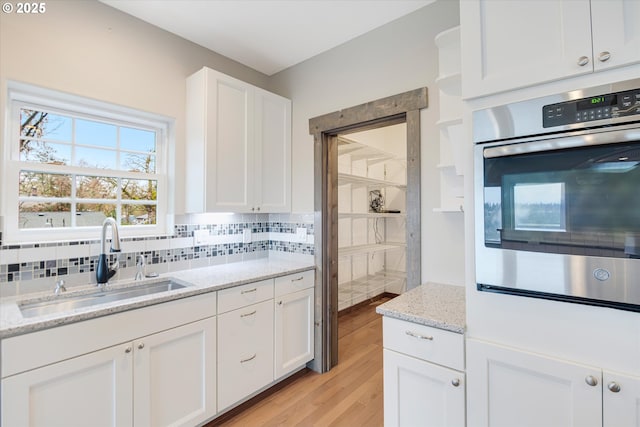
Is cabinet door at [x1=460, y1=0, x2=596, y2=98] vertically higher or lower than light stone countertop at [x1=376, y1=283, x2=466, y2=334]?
higher

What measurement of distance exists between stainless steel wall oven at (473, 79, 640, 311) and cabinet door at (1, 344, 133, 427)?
5.71ft

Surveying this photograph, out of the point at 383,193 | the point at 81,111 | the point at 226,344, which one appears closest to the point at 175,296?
the point at 226,344

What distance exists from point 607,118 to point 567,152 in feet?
0.46

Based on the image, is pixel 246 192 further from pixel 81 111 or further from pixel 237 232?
pixel 81 111

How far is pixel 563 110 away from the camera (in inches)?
41.9

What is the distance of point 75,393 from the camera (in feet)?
4.52

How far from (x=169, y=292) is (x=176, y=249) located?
0.69 meters

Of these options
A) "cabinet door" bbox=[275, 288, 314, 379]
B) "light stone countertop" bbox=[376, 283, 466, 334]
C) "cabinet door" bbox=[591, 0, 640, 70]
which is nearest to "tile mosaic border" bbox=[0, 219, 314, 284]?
"cabinet door" bbox=[275, 288, 314, 379]

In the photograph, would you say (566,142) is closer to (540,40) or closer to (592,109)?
(592,109)

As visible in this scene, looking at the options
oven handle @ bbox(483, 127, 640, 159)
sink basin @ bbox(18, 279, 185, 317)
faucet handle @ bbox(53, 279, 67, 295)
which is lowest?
sink basin @ bbox(18, 279, 185, 317)

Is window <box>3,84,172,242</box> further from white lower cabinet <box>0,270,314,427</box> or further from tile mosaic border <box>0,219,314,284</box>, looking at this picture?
white lower cabinet <box>0,270,314,427</box>

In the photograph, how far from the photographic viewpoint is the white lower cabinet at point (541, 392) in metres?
0.98

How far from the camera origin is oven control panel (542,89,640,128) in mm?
955

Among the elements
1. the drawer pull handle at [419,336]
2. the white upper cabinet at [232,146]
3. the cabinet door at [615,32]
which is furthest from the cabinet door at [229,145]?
the cabinet door at [615,32]
